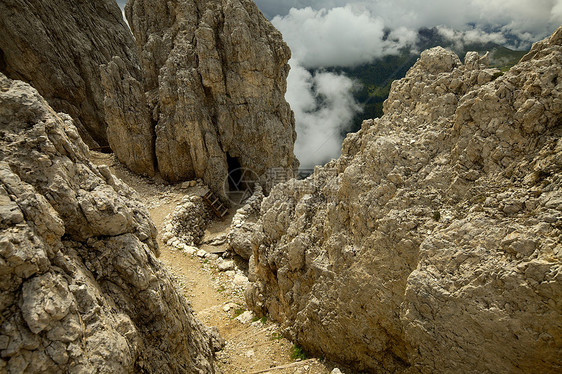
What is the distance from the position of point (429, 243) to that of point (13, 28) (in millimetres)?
37989

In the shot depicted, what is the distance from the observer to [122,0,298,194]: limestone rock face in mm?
25453

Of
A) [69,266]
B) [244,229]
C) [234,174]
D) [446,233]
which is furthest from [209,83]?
[446,233]

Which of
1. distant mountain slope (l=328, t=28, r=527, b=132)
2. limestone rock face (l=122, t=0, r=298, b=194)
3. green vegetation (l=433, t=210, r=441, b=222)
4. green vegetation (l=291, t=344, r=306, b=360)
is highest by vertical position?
distant mountain slope (l=328, t=28, r=527, b=132)

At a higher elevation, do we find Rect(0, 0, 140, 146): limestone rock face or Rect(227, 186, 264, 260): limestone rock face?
Rect(0, 0, 140, 146): limestone rock face

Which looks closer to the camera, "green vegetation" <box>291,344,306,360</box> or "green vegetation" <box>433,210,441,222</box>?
"green vegetation" <box>433,210,441,222</box>

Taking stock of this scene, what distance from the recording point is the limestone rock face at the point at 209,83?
25.5 meters

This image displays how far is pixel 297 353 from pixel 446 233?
22.8 feet

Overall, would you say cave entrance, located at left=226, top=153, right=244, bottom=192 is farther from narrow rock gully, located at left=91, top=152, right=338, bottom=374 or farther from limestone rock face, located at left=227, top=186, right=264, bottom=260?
limestone rock face, located at left=227, top=186, right=264, bottom=260

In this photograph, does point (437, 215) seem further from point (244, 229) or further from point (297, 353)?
point (244, 229)

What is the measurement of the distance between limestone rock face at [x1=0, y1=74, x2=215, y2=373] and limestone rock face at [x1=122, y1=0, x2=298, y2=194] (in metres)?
18.7

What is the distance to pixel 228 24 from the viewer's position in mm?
25953

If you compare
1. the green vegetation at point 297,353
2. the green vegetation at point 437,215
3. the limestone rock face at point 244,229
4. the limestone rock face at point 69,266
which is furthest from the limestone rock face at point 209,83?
the green vegetation at point 437,215

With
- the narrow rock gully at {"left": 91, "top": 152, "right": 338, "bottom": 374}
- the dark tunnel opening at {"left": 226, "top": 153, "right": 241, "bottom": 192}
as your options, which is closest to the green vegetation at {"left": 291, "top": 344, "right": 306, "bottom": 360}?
the narrow rock gully at {"left": 91, "top": 152, "right": 338, "bottom": 374}

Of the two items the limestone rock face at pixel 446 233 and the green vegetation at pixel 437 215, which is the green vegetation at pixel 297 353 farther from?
the green vegetation at pixel 437 215
